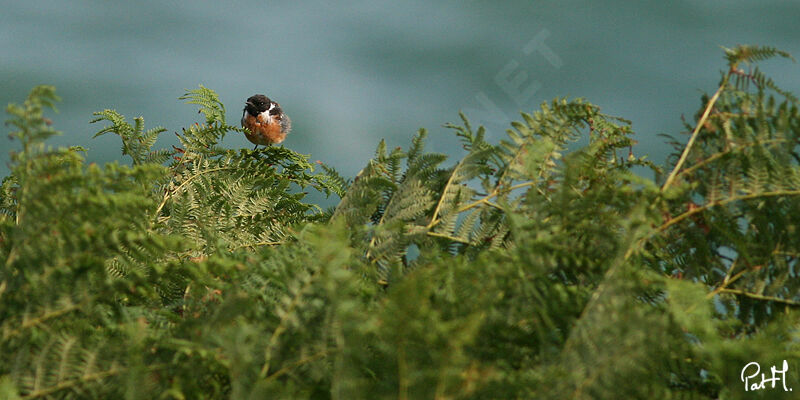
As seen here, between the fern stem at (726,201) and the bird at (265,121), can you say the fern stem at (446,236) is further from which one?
the bird at (265,121)

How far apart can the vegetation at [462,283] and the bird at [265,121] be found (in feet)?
12.6

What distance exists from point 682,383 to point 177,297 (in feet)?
1.84

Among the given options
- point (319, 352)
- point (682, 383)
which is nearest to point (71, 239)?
point (319, 352)

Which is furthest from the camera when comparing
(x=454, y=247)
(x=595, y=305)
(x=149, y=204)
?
(x=454, y=247)

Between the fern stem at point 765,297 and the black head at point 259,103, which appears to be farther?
the black head at point 259,103

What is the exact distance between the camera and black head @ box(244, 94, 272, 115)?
480 cm

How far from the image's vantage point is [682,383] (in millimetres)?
644

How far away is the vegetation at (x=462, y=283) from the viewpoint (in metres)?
0.50

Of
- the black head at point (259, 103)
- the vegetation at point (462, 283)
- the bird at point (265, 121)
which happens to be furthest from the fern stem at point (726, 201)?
the black head at point (259, 103)

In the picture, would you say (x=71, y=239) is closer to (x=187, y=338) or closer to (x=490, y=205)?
(x=187, y=338)

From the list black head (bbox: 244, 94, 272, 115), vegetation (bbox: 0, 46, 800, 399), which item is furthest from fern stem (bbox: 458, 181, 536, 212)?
black head (bbox: 244, 94, 272, 115)
